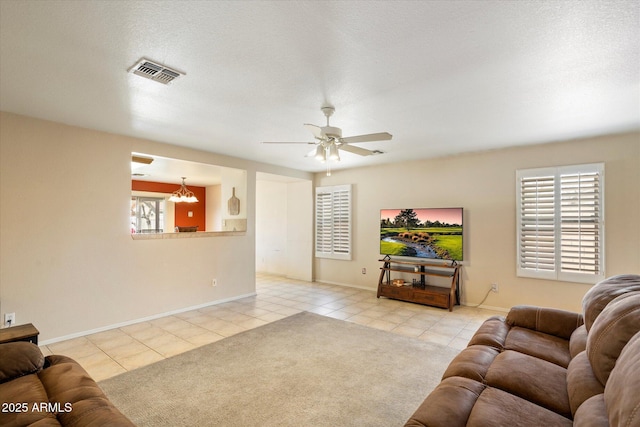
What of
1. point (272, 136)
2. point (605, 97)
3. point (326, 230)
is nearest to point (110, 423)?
point (272, 136)

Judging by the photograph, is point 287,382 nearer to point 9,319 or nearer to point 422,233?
point 9,319

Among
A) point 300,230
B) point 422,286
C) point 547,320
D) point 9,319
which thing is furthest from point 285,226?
point 547,320

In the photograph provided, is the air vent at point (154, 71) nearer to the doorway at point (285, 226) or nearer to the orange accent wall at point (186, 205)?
the doorway at point (285, 226)

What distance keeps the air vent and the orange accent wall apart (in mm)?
6715

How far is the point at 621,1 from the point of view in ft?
5.20

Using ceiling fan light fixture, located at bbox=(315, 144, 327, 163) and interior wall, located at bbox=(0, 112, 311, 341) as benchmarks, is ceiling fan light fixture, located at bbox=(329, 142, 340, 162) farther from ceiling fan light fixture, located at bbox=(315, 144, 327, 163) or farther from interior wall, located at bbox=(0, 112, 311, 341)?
interior wall, located at bbox=(0, 112, 311, 341)

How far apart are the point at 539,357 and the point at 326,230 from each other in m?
5.04

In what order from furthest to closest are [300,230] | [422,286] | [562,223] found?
[300,230] < [422,286] < [562,223]

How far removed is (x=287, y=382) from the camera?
2.61 meters

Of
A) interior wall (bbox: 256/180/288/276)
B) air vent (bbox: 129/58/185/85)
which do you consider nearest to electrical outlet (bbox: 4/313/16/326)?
air vent (bbox: 129/58/185/85)

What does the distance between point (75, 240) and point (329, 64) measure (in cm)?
356

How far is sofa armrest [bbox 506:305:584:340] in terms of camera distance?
2.22 meters

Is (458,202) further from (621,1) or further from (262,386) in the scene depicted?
(262,386)

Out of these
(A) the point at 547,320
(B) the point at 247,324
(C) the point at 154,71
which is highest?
(C) the point at 154,71
